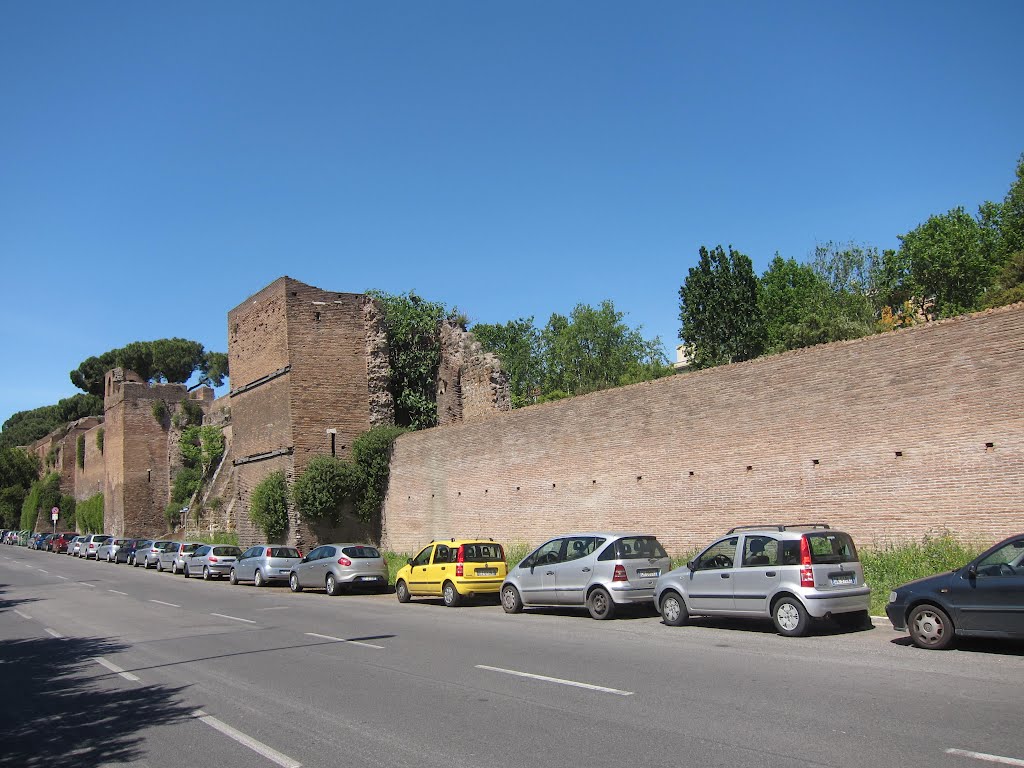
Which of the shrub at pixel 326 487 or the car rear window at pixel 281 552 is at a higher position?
the shrub at pixel 326 487

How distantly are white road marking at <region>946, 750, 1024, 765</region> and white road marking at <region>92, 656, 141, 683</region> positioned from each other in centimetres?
904

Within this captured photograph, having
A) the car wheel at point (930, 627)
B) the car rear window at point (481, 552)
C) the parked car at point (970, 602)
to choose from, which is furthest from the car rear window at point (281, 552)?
the car wheel at point (930, 627)

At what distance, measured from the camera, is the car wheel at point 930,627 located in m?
10.1

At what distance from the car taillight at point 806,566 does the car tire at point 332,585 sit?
49.4 ft

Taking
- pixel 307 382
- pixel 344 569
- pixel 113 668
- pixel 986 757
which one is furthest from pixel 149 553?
pixel 986 757

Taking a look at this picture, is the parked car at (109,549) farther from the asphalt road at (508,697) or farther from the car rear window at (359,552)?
the asphalt road at (508,697)

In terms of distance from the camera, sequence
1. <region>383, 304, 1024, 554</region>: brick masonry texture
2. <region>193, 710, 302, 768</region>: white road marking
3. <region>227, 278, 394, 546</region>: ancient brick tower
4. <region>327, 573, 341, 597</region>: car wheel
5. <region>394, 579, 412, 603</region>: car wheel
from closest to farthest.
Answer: <region>193, 710, 302, 768</region>: white road marking
<region>383, 304, 1024, 554</region>: brick masonry texture
<region>394, 579, 412, 603</region>: car wheel
<region>327, 573, 341, 597</region>: car wheel
<region>227, 278, 394, 546</region>: ancient brick tower

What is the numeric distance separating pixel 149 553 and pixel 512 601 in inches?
1219

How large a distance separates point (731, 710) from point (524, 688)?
2.29 m

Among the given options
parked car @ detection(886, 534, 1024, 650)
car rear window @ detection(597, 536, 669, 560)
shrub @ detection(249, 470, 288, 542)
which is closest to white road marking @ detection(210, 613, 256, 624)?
car rear window @ detection(597, 536, 669, 560)

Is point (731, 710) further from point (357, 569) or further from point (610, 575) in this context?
point (357, 569)

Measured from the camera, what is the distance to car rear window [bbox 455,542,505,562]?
63.0ft

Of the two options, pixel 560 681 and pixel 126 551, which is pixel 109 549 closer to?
pixel 126 551

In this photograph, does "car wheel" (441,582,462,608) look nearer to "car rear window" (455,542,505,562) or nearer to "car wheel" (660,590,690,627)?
"car rear window" (455,542,505,562)
